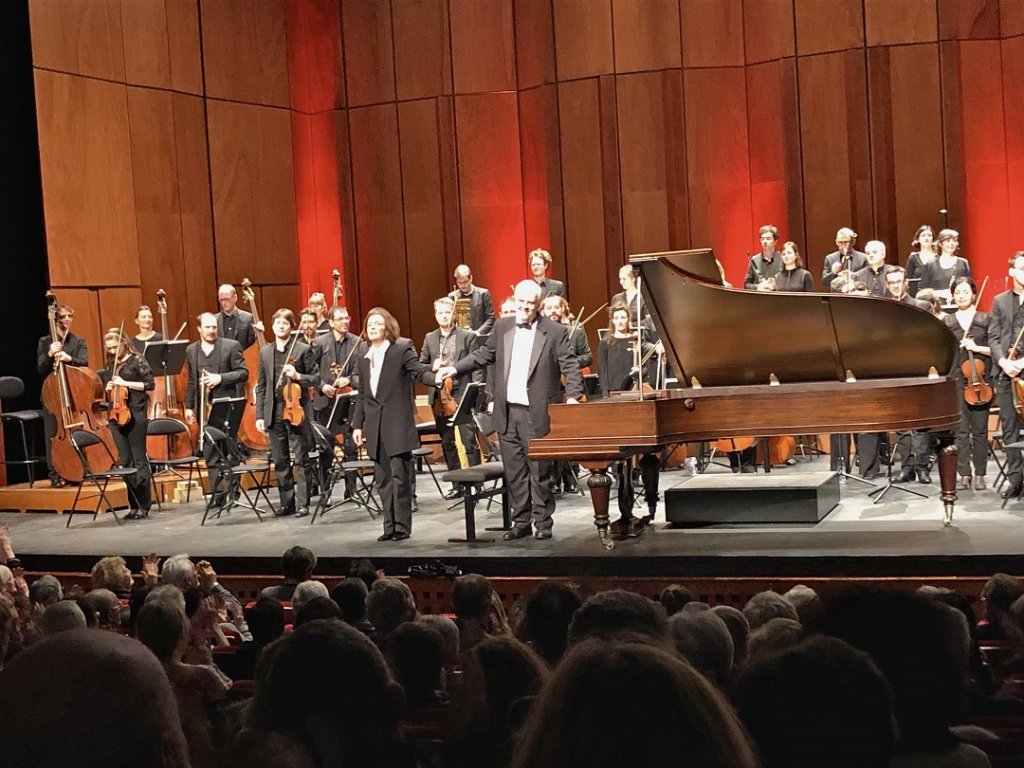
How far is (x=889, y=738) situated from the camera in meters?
1.63

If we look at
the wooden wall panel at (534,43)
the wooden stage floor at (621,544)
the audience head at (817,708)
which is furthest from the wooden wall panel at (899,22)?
the audience head at (817,708)

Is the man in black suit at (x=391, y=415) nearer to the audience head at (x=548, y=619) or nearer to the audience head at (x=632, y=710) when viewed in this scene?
the audience head at (x=548, y=619)

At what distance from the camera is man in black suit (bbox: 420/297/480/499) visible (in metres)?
9.77

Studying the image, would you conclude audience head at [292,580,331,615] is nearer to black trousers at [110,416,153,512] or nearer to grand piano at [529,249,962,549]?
grand piano at [529,249,962,549]

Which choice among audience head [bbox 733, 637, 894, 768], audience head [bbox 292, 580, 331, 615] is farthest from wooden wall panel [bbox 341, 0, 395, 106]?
audience head [bbox 733, 637, 894, 768]

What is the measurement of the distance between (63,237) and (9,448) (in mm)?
1918

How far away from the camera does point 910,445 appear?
346 inches

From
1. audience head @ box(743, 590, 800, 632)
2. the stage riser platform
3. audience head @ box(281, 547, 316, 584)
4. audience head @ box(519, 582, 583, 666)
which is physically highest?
audience head @ box(519, 582, 583, 666)

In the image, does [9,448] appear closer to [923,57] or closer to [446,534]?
[446,534]

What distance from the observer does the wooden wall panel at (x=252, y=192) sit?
1352 centimetres

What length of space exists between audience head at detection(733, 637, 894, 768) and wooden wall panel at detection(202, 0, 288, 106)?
12678mm

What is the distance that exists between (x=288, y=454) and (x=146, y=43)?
556 cm

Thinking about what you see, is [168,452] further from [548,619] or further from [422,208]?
[548,619]

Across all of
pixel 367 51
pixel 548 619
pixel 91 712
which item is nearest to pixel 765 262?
pixel 367 51
